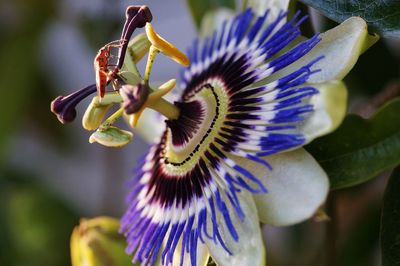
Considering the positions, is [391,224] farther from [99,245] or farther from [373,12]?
[99,245]

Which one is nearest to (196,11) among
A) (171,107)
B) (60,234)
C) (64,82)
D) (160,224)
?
(171,107)

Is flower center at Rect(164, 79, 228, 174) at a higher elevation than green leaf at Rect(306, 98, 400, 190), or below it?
higher

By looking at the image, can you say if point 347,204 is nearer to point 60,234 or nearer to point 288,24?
point 60,234

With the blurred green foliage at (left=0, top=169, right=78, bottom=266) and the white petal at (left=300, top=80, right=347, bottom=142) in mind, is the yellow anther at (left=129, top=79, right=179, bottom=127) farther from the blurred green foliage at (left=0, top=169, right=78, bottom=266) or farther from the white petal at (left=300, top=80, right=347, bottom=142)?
the blurred green foliage at (left=0, top=169, right=78, bottom=266)

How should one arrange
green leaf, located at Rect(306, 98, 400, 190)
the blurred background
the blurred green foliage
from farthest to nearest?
the blurred green foliage < the blurred background < green leaf, located at Rect(306, 98, 400, 190)

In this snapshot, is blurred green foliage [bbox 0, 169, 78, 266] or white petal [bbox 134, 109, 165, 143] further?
blurred green foliage [bbox 0, 169, 78, 266]

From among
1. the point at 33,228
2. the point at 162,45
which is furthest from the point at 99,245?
the point at 33,228

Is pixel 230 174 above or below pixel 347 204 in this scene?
above

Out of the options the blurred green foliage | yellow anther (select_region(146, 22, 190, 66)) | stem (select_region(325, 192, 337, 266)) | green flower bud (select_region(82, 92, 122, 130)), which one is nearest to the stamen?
green flower bud (select_region(82, 92, 122, 130))
